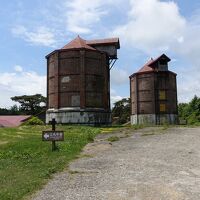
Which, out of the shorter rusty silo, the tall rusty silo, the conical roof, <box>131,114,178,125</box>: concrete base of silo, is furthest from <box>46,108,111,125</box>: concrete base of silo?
the shorter rusty silo

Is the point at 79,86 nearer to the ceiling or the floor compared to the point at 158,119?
nearer to the ceiling

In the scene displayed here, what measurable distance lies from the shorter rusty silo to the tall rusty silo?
44.6 feet

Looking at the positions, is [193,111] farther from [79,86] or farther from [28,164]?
[28,164]

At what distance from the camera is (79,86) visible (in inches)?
1614

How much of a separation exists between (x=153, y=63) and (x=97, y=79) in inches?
651

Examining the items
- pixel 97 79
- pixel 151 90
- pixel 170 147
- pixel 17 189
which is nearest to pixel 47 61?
pixel 97 79

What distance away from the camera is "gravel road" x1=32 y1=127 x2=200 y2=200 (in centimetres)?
870

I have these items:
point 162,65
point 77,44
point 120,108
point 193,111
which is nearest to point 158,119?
point 162,65

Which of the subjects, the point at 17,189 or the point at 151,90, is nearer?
the point at 17,189

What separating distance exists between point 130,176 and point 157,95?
4510 cm

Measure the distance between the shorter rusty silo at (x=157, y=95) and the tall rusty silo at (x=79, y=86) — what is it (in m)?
13.6

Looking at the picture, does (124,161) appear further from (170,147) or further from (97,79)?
(97,79)

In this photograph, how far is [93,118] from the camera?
134 feet

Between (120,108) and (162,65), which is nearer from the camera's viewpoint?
(162,65)
